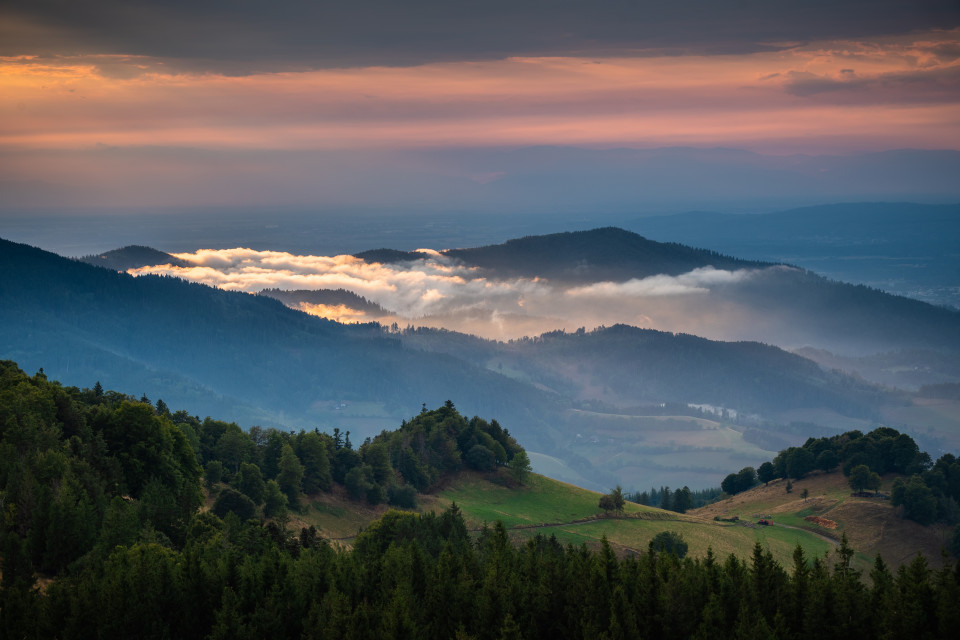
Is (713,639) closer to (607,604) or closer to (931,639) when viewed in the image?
(607,604)

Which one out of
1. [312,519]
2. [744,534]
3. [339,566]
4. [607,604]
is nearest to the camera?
[607,604]

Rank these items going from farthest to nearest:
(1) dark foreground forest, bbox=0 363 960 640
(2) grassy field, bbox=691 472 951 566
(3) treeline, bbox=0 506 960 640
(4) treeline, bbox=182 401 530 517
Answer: (2) grassy field, bbox=691 472 951 566 < (4) treeline, bbox=182 401 530 517 < (1) dark foreground forest, bbox=0 363 960 640 < (3) treeline, bbox=0 506 960 640

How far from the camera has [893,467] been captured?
165 metres

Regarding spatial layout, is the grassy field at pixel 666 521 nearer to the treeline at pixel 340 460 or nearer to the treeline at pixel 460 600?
the treeline at pixel 340 460

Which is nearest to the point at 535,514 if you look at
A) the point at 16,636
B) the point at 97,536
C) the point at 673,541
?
the point at 673,541

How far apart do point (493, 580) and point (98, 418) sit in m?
A: 57.6

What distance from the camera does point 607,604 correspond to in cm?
6681

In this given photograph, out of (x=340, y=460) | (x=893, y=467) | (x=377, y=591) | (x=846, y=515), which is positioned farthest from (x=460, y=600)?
(x=893, y=467)

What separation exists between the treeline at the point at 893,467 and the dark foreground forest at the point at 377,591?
252 ft

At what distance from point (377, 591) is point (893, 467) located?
12531 centimetres

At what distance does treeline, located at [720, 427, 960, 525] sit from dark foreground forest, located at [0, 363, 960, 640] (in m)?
76.9

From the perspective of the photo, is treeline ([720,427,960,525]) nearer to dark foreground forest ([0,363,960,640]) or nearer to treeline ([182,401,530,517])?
treeline ([182,401,530,517])

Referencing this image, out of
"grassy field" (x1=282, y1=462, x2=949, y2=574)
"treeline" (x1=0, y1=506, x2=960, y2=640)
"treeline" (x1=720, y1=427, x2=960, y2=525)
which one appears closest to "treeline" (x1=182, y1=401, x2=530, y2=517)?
"grassy field" (x1=282, y1=462, x2=949, y2=574)

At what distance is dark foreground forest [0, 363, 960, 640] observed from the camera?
62062 mm
